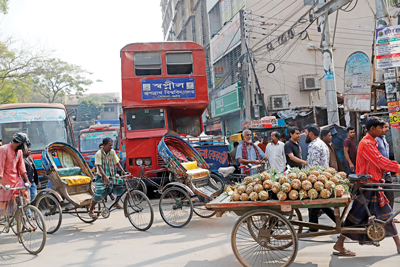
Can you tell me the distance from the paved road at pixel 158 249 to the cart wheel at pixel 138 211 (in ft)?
0.50

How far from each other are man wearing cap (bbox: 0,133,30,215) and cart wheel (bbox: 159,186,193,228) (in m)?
2.32

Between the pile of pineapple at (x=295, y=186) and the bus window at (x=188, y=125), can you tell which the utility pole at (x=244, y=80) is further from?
the pile of pineapple at (x=295, y=186)

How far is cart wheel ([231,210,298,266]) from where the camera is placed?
3.99 metres

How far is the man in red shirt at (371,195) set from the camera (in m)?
4.11

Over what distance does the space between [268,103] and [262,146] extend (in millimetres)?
11511

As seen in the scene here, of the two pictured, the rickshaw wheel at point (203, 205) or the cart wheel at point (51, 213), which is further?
the rickshaw wheel at point (203, 205)

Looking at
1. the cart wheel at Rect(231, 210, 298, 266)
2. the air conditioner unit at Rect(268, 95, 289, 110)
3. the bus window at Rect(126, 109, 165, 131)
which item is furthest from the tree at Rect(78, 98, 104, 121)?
the cart wheel at Rect(231, 210, 298, 266)

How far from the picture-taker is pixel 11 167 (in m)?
5.81

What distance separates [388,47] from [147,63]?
575cm

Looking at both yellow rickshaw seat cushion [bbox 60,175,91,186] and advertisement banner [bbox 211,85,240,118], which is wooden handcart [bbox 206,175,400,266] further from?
advertisement banner [bbox 211,85,240,118]

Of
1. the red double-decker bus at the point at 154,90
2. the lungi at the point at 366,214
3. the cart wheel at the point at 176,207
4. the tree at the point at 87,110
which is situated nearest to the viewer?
the lungi at the point at 366,214

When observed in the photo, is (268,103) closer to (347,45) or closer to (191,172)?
(347,45)

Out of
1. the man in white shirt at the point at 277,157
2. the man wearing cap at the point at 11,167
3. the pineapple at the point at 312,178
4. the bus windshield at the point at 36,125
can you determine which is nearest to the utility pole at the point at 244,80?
the bus windshield at the point at 36,125

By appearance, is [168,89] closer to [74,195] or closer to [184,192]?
[74,195]
